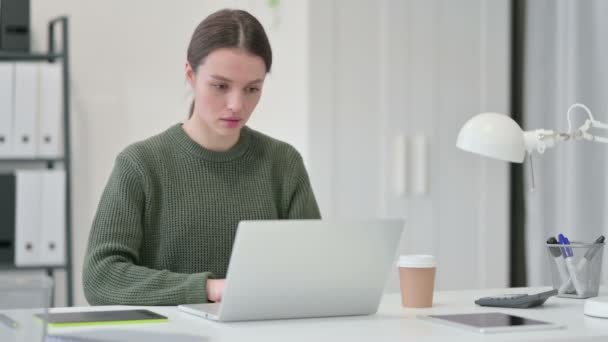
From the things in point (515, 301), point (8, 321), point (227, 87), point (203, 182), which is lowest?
point (515, 301)

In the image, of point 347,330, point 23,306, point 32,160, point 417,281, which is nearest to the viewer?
point 23,306

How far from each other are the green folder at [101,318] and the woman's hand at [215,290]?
16 cm

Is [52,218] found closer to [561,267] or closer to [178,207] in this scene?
[178,207]

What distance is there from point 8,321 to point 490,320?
861mm

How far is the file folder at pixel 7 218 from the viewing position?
3322mm

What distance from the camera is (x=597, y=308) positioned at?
1.65m

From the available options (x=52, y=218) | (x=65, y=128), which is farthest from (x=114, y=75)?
(x=52, y=218)

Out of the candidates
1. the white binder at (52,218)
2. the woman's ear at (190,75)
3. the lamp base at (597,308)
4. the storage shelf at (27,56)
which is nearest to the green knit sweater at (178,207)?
the woman's ear at (190,75)

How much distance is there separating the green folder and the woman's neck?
0.64 metres

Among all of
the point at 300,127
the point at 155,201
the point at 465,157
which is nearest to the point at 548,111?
the point at 465,157

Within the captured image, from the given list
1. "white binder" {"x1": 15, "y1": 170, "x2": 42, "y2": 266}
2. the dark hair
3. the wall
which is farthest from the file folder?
the dark hair

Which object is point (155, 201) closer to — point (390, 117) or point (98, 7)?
point (390, 117)

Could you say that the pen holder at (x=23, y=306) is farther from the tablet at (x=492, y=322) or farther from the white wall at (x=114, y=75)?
the white wall at (x=114, y=75)

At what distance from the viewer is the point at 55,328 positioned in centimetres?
140
